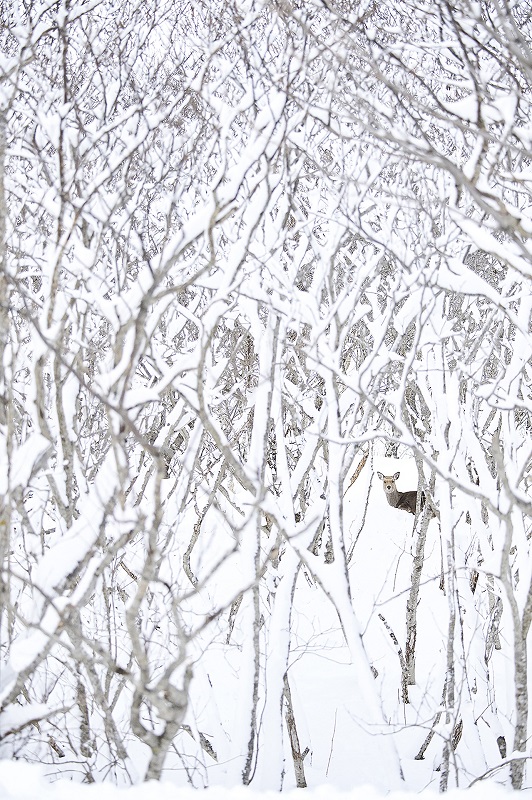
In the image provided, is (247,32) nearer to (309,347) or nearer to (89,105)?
(89,105)

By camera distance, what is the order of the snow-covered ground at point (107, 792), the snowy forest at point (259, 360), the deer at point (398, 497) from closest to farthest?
the snow-covered ground at point (107, 792)
the snowy forest at point (259, 360)
the deer at point (398, 497)

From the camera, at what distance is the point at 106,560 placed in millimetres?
2639

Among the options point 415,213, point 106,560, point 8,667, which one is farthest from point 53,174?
point 8,667

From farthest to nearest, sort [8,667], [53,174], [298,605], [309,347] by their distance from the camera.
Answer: [298,605], [53,174], [309,347], [8,667]

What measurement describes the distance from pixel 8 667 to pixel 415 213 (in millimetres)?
4060

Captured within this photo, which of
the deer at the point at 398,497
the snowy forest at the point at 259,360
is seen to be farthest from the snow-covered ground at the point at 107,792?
the deer at the point at 398,497

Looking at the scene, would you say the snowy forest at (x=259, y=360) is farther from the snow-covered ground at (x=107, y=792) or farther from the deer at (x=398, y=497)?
the deer at (x=398, y=497)

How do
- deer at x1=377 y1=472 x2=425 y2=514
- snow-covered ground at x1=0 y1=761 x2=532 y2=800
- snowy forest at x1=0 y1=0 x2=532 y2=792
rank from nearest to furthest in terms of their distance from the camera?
snow-covered ground at x1=0 y1=761 x2=532 y2=800 < snowy forest at x1=0 y1=0 x2=532 y2=792 < deer at x1=377 y1=472 x2=425 y2=514

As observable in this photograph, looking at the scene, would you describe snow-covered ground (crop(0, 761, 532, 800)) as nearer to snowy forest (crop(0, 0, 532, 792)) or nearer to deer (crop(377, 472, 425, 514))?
snowy forest (crop(0, 0, 532, 792))

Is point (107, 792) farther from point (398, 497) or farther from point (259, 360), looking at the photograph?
point (398, 497)

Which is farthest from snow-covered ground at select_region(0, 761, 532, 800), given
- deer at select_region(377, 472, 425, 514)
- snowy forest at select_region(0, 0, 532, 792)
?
deer at select_region(377, 472, 425, 514)

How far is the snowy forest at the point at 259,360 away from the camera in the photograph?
2639mm

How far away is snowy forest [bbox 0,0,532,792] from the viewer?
2639mm

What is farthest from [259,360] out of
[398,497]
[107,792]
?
[398,497]
